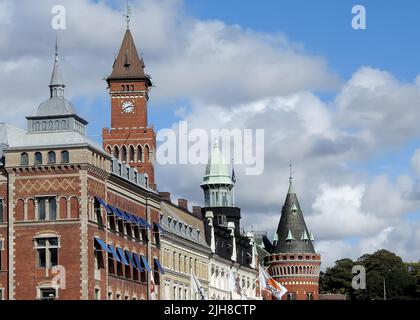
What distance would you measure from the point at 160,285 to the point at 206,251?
23.2 metres

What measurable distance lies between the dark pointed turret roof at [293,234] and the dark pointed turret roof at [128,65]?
192ft

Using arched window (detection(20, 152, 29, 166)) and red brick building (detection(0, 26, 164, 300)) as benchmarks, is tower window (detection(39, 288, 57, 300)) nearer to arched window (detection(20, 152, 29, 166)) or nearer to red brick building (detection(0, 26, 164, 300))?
red brick building (detection(0, 26, 164, 300))

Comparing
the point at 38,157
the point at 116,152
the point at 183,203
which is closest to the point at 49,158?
the point at 38,157

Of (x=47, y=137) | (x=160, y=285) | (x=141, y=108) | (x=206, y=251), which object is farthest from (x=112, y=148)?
(x=47, y=137)

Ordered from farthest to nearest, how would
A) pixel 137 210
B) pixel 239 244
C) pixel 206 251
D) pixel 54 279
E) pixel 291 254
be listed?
pixel 291 254 → pixel 239 244 → pixel 206 251 → pixel 137 210 → pixel 54 279

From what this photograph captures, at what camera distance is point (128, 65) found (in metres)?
142

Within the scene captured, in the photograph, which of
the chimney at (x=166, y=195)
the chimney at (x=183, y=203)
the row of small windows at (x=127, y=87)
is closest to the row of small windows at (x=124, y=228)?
the chimney at (x=166, y=195)

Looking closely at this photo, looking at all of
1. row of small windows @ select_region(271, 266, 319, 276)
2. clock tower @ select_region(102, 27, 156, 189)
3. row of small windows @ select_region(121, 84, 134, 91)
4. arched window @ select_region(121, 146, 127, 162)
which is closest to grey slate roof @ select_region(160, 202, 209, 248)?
arched window @ select_region(121, 146, 127, 162)

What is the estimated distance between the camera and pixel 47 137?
281ft

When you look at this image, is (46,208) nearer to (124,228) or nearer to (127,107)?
(124,228)

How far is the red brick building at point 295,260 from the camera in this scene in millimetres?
188375

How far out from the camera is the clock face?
142750 millimetres
